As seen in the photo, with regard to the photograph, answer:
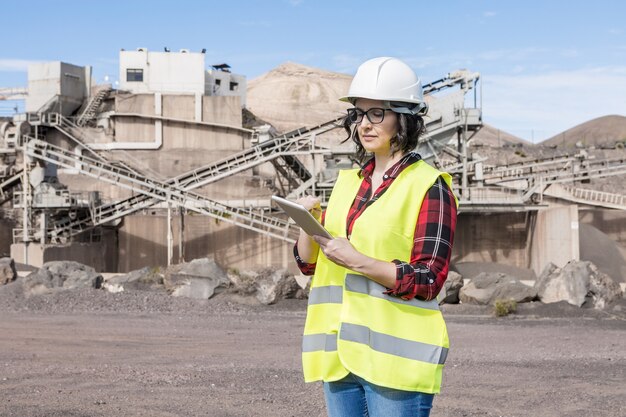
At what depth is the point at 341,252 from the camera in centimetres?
305

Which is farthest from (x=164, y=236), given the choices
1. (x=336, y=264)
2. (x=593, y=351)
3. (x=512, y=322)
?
(x=336, y=264)

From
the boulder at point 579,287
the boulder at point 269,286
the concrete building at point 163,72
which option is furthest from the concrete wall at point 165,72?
the boulder at point 579,287

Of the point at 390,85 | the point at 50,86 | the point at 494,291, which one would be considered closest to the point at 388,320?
the point at 390,85

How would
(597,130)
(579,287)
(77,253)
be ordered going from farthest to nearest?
(597,130)
(77,253)
(579,287)

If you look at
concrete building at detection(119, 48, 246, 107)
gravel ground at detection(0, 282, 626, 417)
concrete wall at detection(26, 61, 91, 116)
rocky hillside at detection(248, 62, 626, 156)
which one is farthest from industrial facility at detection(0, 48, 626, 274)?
rocky hillside at detection(248, 62, 626, 156)

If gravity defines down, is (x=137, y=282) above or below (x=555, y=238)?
below

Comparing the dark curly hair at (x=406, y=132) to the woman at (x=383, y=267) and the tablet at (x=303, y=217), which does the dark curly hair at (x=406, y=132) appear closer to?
the woman at (x=383, y=267)

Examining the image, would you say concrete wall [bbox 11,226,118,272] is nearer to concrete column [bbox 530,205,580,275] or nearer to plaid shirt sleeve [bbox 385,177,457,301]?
concrete column [bbox 530,205,580,275]

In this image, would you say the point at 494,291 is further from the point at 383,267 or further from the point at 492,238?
the point at 383,267

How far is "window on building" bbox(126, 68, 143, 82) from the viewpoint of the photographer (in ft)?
178

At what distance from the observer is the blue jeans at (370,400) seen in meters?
3.08

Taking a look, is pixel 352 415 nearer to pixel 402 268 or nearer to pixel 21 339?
pixel 402 268

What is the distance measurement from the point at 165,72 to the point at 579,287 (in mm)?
37839

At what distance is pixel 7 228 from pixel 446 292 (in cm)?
2539
